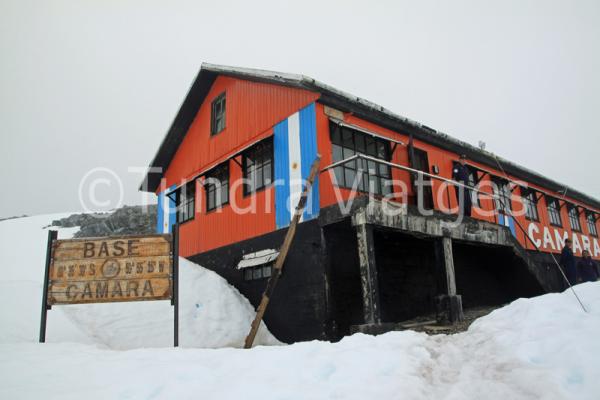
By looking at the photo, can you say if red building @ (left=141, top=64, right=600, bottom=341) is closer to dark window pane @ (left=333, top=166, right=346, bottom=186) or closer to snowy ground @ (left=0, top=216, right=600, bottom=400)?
dark window pane @ (left=333, top=166, right=346, bottom=186)

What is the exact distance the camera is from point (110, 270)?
7.20 m

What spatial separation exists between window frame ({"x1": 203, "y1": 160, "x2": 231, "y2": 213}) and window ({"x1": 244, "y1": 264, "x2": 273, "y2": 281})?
2298mm

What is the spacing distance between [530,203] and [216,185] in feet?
42.2

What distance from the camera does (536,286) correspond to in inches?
435

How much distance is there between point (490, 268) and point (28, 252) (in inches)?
635

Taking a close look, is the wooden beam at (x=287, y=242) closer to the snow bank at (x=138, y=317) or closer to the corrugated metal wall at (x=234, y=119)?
the snow bank at (x=138, y=317)

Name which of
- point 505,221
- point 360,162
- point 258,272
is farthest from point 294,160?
point 505,221

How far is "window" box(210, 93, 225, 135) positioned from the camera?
14.0 m

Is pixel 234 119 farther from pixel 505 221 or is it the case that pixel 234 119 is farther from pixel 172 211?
pixel 505 221

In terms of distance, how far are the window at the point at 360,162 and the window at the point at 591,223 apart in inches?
650

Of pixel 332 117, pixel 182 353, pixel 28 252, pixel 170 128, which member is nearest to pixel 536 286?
pixel 332 117

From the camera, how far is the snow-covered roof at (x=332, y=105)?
10.1 m

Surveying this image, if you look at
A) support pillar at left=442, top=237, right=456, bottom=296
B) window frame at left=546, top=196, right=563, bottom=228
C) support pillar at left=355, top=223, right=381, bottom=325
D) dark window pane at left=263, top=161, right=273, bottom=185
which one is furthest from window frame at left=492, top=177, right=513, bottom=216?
support pillar at left=355, top=223, right=381, bottom=325

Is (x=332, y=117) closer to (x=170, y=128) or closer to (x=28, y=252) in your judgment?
(x=170, y=128)
